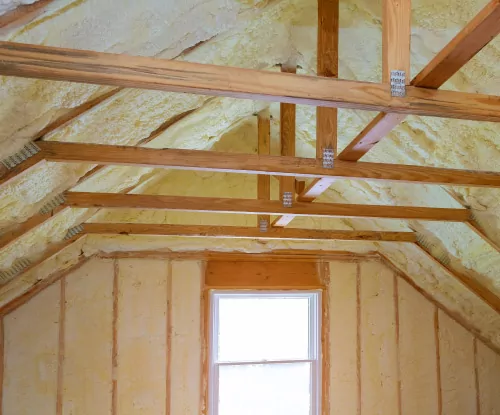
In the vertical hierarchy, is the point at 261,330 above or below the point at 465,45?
below

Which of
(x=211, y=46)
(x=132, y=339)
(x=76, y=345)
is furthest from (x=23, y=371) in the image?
(x=211, y=46)

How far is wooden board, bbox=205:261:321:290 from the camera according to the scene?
5.05 m

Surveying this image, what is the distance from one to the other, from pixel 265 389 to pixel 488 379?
2585 mm

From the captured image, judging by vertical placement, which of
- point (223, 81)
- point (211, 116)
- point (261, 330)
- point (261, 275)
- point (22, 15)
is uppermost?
point (211, 116)

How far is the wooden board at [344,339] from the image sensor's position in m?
5.28

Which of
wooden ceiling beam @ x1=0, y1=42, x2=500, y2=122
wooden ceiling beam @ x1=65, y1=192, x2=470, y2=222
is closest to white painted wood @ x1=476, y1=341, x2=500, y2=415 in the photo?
wooden ceiling beam @ x1=65, y1=192, x2=470, y2=222

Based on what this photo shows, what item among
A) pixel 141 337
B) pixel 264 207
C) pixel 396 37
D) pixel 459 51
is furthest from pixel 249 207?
pixel 141 337

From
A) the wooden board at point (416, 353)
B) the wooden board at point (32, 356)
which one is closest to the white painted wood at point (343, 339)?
the wooden board at point (416, 353)

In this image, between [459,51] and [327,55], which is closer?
[459,51]

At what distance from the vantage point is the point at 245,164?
8.17ft

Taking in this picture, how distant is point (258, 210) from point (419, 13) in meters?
1.56

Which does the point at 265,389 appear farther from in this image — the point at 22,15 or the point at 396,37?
the point at 22,15

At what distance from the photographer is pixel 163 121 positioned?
9.63 feet

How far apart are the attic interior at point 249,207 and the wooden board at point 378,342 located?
2 centimetres
